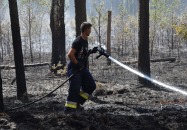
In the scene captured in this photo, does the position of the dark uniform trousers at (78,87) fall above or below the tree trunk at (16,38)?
below

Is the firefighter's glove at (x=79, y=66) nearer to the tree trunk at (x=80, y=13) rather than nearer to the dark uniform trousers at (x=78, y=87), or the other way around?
the dark uniform trousers at (x=78, y=87)

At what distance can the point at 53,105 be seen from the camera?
8531 millimetres

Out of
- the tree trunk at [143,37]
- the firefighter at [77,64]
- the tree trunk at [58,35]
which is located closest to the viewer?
the firefighter at [77,64]

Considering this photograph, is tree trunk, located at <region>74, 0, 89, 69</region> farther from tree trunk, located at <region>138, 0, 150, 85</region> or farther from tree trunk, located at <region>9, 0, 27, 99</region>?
tree trunk, located at <region>9, 0, 27, 99</region>

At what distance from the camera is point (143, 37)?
39.5 ft

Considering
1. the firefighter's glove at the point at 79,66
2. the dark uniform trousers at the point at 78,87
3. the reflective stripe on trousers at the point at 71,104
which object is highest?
the firefighter's glove at the point at 79,66

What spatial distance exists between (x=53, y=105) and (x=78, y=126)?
307 cm

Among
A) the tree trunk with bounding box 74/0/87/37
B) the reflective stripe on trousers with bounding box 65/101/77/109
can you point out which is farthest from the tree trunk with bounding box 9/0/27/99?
the tree trunk with bounding box 74/0/87/37

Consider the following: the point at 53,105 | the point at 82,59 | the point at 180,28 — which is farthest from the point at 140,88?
the point at 180,28

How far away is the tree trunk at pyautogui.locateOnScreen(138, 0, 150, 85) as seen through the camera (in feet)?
39.1

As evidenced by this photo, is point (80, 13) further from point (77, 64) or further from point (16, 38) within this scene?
point (77, 64)

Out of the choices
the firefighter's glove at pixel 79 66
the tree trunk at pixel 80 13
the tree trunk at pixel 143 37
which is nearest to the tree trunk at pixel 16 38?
the firefighter's glove at pixel 79 66

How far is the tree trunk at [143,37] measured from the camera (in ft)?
39.1

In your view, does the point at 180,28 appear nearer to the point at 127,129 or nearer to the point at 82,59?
the point at 82,59
